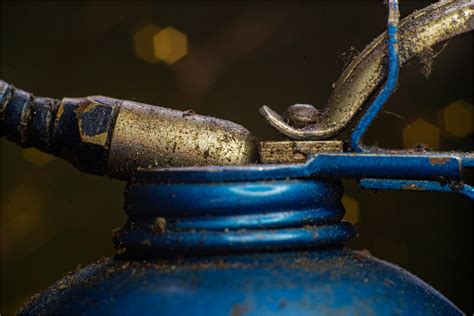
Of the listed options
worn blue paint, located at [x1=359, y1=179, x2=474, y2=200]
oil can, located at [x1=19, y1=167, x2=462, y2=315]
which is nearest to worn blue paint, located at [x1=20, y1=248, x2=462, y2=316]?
oil can, located at [x1=19, y1=167, x2=462, y2=315]

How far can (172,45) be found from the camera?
2537 millimetres

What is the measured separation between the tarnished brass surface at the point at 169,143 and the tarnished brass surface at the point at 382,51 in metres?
0.06

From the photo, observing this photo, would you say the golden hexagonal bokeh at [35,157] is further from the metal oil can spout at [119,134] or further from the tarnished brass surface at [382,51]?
the tarnished brass surface at [382,51]

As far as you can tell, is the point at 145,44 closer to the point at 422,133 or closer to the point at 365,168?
the point at 422,133

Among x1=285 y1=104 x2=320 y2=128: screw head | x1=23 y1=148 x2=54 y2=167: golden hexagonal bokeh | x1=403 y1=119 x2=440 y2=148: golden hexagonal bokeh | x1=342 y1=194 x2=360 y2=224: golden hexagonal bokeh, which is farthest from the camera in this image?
x1=23 y1=148 x2=54 y2=167: golden hexagonal bokeh

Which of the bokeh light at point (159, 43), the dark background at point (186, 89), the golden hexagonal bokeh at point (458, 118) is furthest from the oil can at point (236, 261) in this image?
the bokeh light at point (159, 43)

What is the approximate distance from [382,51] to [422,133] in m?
1.79

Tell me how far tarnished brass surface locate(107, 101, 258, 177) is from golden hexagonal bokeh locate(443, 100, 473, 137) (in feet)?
5.54

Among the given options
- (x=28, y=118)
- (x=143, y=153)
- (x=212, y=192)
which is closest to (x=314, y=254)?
(x=212, y=192)

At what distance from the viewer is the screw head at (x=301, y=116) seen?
0.75 meters

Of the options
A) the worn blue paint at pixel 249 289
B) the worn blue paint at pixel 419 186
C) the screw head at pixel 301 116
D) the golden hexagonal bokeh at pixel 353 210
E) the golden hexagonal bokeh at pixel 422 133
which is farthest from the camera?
the golden hexagonal bokeh at pixel 353 210

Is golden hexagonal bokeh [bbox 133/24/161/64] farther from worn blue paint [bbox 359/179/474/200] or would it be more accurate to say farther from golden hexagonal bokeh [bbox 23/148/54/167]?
worn blue paint [bbox 359/179/474/200]

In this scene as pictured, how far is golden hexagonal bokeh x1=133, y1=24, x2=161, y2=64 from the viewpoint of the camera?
8.30ft

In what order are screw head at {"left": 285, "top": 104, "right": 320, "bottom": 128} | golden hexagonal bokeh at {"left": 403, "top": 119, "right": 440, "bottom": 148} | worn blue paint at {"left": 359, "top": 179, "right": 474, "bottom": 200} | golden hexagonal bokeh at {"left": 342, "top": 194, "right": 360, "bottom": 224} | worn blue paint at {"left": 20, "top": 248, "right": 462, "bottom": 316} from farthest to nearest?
1. golden hexagonal bokeh at {"left": 342, "top": 194, "right": 360, "bottom": 224}
2. golden hexagonal bokeh at {"left": 403, "top": 119, "right": 440, "bottom": 148}
3. screw head at {"left": 285, "top": 104, "right": 320, "bottom": 128}
4. worn blue paint at {"left": 359, "top": 179, "right": 474, "bottom": 200}
5. worn blue paint at {"left": 20, "top": 248, "right": 462, "bottom": 316}
